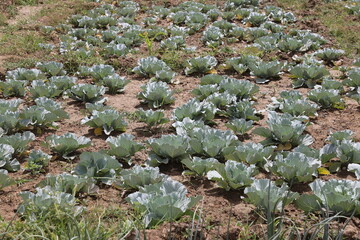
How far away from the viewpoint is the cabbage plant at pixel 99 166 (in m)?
4.26

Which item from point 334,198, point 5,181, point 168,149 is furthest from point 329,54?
point 5,181

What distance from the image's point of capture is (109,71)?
6891 mm

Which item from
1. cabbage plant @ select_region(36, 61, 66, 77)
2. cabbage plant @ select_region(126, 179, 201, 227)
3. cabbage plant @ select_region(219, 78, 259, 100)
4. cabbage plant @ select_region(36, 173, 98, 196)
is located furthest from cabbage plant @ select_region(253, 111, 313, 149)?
cabbage plant @ select_region(36, 61, 66, 77)

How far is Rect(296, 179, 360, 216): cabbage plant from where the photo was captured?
3.60 meters

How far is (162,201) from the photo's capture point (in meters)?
3.61

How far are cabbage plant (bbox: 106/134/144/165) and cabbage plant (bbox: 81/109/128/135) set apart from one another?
0.54m

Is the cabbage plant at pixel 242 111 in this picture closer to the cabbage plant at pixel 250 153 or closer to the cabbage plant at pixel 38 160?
the cabbage plant at pixel 250 153

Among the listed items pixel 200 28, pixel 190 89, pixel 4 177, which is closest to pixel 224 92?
pixel 190 89

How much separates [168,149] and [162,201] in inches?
38.8

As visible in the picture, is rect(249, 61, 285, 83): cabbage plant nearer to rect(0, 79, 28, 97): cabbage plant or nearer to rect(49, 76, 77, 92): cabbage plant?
rect(49, 76, 77, 92): cabbage plant

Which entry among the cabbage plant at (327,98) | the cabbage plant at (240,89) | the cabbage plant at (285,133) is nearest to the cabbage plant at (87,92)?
the cabbage plant at (240,89)

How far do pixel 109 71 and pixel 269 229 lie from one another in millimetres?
4478

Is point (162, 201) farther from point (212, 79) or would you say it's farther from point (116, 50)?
point (116, 50)

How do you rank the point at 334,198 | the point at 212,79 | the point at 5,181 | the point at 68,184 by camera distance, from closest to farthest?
the point at 334,198, the point at 68,184, the point at 5,181, the point at 212,79
